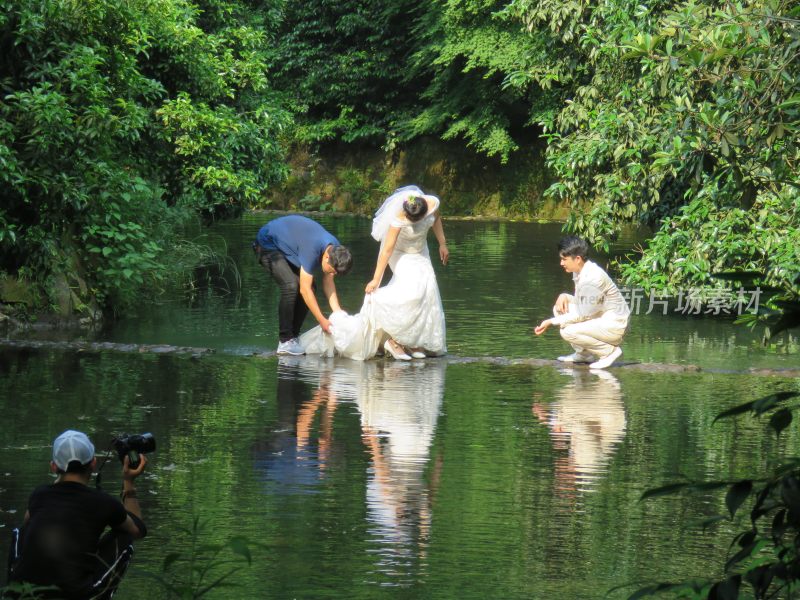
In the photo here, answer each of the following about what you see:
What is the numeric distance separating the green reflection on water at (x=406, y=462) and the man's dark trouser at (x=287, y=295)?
512 mm

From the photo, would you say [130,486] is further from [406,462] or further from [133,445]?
[406,462]

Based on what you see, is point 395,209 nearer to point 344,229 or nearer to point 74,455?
point 74,455

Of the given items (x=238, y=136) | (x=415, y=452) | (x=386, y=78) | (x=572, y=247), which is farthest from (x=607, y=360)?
(x=386, y=78)

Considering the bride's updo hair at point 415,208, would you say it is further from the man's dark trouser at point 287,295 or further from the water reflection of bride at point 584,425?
the water reflection of bride at point 584,425

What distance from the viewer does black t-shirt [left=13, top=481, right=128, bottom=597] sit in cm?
539

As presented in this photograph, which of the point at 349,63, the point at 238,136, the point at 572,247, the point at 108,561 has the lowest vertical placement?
the point at 108,561

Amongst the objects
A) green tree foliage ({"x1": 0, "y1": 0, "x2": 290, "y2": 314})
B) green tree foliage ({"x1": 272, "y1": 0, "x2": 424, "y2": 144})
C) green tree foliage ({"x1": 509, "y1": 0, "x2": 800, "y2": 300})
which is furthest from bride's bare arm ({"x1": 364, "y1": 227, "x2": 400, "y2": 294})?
green tree foliage ({"x1": 272, "y1": 0, "x2": 424, "y2": 144})

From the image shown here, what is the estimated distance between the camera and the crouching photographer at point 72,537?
5.40 meters

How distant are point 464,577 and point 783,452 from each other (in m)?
3.76

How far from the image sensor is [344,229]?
36062mm

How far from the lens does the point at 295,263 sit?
14.1m

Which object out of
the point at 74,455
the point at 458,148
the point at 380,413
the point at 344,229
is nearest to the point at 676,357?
the point at 380,413

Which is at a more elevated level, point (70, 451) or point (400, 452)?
point (70, 451)

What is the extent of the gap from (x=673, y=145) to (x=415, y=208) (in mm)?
2544
